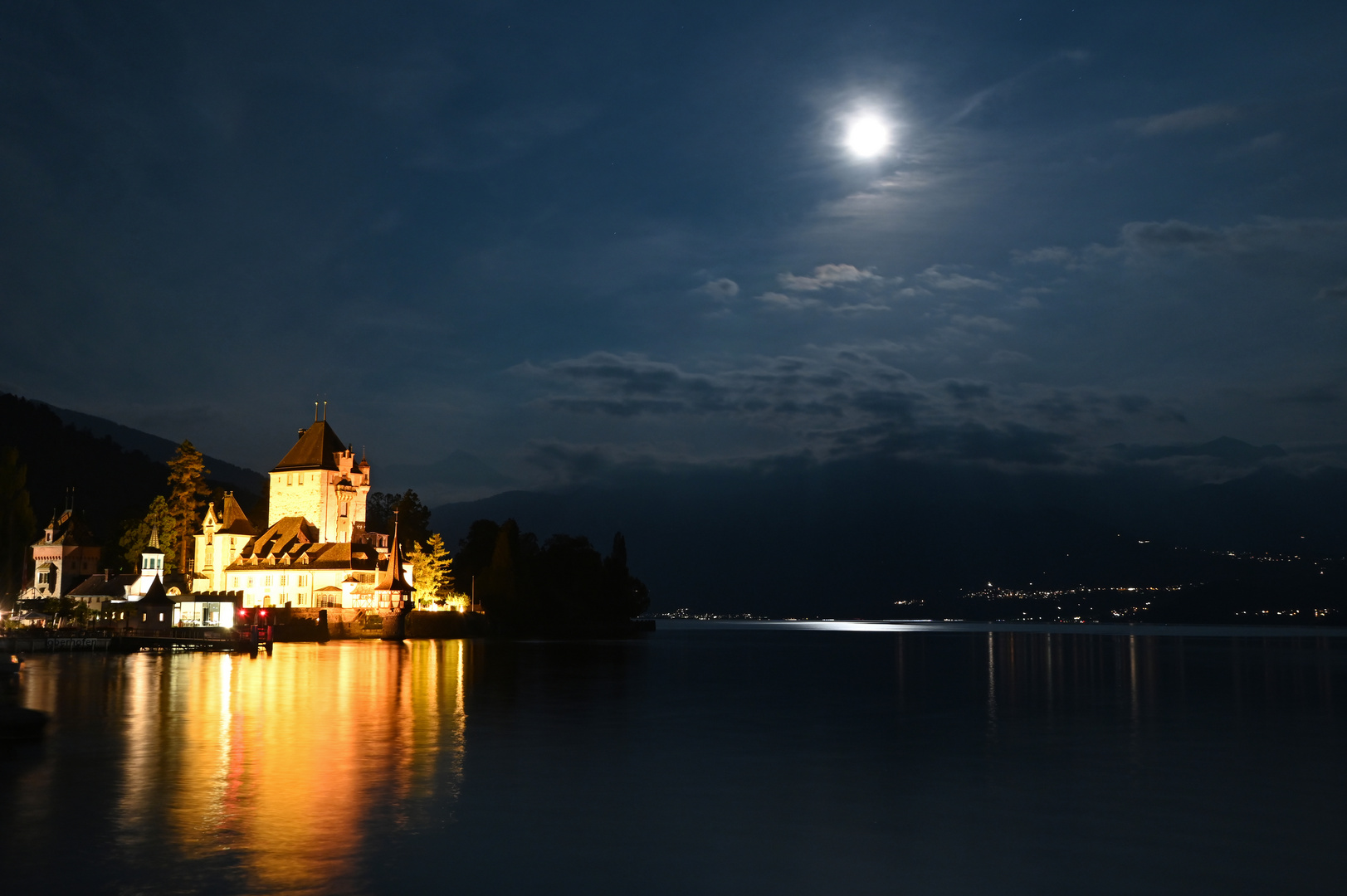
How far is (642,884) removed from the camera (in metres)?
14.6

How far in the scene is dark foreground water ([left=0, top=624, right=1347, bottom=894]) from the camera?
49.6 feet

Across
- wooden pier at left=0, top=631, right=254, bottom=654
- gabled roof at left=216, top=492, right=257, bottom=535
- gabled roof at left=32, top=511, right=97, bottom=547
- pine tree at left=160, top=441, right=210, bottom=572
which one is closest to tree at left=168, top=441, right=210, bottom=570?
pine tree at left=160, top=441, right=210, bottom=572

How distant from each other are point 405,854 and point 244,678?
123 feet

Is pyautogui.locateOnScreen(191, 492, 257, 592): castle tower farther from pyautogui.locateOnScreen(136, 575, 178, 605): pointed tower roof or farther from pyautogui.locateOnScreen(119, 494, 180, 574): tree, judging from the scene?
pyautogui.locateOnScreen(136, 575, 178, 605): pointed tower roof

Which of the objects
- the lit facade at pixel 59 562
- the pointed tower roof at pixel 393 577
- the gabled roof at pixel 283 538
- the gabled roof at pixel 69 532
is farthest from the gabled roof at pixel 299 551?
the gabled roof at pixel 69 532

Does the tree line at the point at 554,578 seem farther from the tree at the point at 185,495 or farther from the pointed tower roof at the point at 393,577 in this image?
the tree at the point at 185,495

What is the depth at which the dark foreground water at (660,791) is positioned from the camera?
15.1 metres

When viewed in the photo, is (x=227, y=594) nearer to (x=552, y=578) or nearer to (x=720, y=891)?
(x=552, y=578)

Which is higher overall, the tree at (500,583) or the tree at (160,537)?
the tree at (160,537)

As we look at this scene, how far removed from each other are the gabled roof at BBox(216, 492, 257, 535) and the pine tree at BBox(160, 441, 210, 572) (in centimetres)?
263

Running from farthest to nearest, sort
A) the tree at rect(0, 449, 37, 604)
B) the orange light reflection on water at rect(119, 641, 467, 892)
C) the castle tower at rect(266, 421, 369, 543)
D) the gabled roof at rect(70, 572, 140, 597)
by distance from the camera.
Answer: the castle tower at rect(266, 421, 369, 543) < the gabled roof at rect(70, 572, 140, 597) < the tree at rect(0, 449, 37, 604) < the orange light reflection on water at rect(119, 641, 467, 892)

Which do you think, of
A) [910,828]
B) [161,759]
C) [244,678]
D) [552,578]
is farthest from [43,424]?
[910,828]

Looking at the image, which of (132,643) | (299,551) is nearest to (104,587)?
(299,551)

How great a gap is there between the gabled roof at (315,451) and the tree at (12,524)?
2903cm
